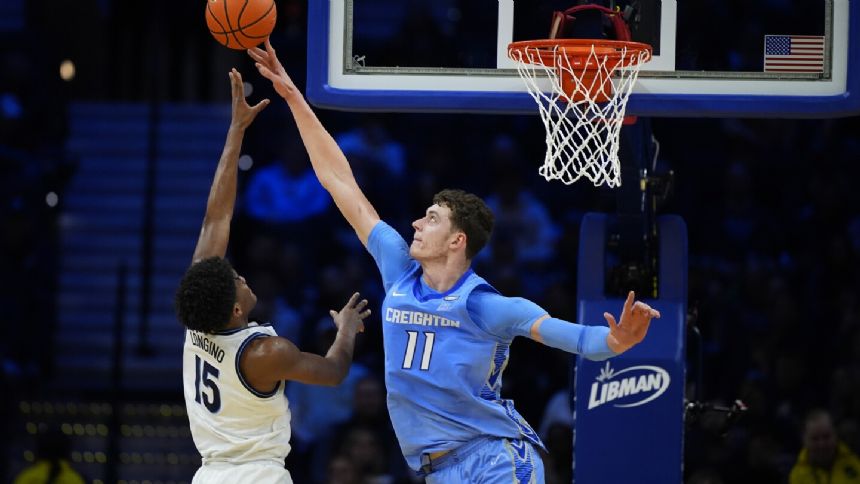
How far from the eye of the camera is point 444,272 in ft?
17.7

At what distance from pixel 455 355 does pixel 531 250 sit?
5264mm

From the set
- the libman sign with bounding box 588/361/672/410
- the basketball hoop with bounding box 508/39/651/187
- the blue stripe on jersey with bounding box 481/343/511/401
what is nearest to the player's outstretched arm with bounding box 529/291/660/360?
the blue stripe on jersey with bounding box 481/343/511/401

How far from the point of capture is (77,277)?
39.2ft

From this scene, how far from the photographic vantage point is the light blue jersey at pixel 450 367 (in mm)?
5219

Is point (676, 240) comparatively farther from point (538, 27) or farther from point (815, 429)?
point (815, 429)

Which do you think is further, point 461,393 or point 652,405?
point 652,405

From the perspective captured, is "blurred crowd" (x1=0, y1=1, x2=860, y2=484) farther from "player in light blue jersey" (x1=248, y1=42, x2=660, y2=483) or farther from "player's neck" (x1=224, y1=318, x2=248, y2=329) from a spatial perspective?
"player in light blue jersey" (x1=248, y1=42, x2=660, y2=483)

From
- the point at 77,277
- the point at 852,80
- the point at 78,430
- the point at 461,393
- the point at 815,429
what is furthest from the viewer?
the point at 77,277

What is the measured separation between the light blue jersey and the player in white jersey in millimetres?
384

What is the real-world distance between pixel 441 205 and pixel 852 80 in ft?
5.46

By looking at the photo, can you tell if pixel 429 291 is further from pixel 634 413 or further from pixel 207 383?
pixel 634 413

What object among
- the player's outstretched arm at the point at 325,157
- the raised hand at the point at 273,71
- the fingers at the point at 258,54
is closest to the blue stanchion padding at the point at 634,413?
the player's outstretched arm at the point at 325,157

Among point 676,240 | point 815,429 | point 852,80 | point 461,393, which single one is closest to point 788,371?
point 815,429

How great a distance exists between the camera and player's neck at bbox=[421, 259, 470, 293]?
17.7 feet
